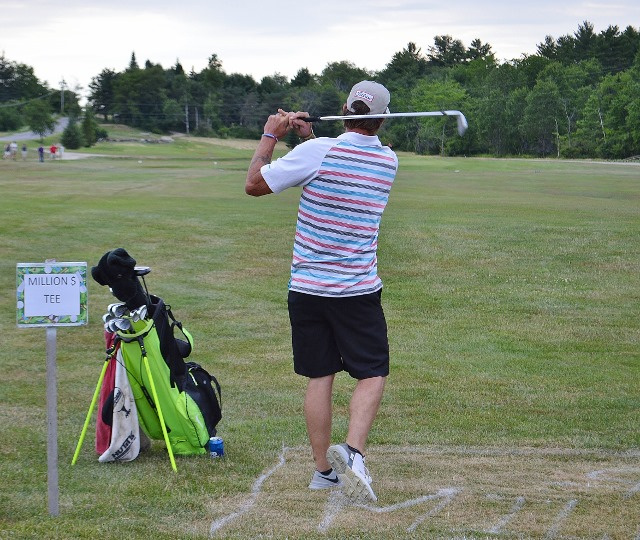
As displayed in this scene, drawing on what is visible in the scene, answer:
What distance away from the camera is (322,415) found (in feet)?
19.2

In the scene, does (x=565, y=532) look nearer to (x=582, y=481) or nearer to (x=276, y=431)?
(x=582, y=481)

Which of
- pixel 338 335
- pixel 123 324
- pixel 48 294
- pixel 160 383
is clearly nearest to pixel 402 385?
pixel 160 383

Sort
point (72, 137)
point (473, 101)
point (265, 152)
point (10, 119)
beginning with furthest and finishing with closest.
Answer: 1. point (473, 101)
2. point (10, 119)
3. point (72, 137)
4. point (265, 152)

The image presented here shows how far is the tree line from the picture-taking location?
96938 mm

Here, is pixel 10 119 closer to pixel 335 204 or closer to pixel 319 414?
pixel 319 414

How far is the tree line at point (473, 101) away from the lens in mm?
96938

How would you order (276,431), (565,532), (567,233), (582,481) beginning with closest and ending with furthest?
(565,532)
(582,481)
(276,431)
(567,233)

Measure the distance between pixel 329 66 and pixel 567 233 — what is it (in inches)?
3459

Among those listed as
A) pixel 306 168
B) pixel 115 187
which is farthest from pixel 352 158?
pixel 115 187

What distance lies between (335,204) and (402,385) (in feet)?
14.3

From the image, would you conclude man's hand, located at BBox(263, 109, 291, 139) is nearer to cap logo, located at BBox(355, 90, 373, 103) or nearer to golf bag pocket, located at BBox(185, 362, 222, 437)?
cap logo, located at BBox(355, 90, 373, 103)

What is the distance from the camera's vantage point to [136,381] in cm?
659

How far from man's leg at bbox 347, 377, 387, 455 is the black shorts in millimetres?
52

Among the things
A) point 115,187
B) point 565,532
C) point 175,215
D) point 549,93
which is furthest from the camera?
point 549,93
